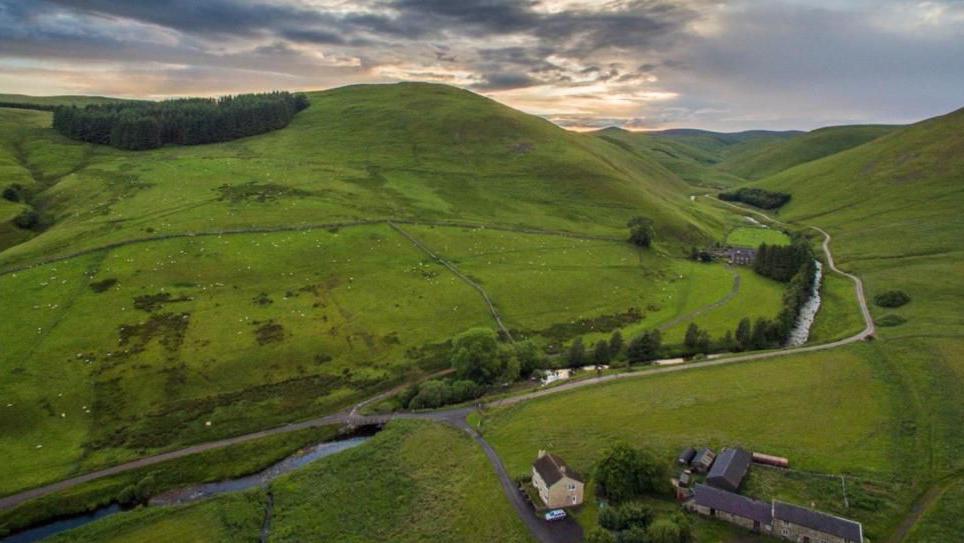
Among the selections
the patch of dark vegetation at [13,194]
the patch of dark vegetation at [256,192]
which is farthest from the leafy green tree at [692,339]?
the patch of dark vegetation at [13,194]

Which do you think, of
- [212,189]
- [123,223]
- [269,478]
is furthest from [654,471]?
[212,189]

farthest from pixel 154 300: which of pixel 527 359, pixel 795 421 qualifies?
pixel 795 421

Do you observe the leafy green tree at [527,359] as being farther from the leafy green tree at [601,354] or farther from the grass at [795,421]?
the grass at [795,421]

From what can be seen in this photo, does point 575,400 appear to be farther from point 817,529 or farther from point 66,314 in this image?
point 66,314

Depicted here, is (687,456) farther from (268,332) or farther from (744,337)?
(268,332)

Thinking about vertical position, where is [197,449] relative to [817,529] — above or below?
below

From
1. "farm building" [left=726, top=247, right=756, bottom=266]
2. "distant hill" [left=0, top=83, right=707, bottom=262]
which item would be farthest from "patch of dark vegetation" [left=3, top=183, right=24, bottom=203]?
"farm building" [left=726, top=247, right=756, bottom=266]
